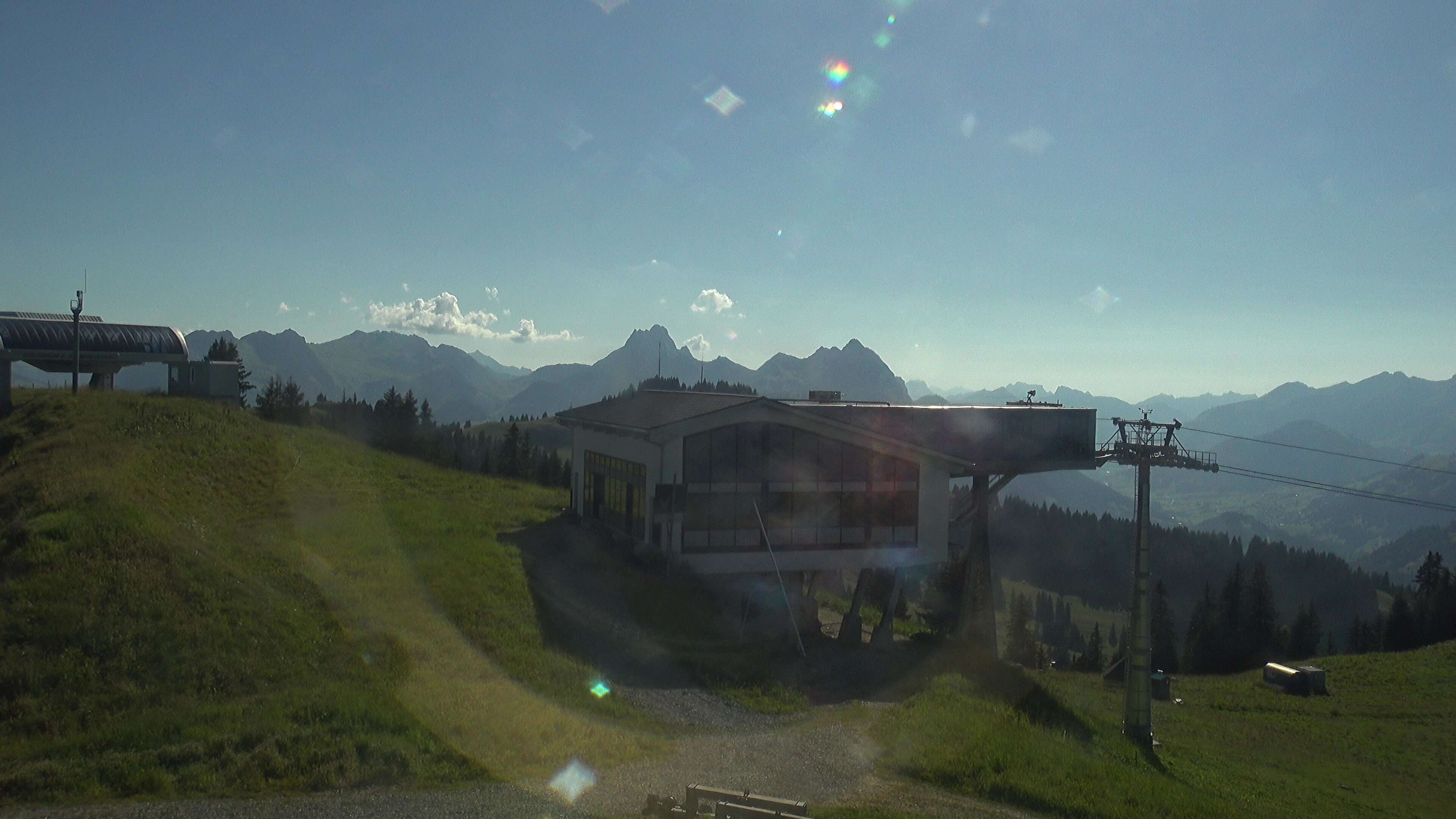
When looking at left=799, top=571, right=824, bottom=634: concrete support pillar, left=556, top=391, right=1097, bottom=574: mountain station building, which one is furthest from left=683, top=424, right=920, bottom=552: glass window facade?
left=799, top=571, right=824, bottom=634: concrete support pillar

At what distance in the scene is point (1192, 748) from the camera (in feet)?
79.0

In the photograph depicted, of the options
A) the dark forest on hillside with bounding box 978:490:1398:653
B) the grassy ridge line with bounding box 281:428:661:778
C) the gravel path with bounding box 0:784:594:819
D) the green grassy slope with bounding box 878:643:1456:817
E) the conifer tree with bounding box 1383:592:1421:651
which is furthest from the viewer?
the dark forest on hillside with bounding box 978:490:1398:653

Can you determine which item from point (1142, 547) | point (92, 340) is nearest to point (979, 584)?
point (1142, 547)

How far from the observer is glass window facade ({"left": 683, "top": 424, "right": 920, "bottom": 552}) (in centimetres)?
2558

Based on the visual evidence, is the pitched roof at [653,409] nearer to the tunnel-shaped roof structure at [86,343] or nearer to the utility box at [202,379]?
the utility box at [202,379]

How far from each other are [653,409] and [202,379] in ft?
66.6

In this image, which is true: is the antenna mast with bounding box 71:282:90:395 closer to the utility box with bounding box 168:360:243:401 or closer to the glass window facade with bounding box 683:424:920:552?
the utility box with bounding box 168:360:243:401

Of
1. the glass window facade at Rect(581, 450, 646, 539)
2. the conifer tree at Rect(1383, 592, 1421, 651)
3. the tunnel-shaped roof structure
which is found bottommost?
the conifer tree at Rect(1383, 592, 1421, 651)

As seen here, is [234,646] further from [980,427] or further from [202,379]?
[202,379]

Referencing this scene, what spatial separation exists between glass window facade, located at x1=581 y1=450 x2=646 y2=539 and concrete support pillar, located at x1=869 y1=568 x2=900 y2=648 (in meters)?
9.03

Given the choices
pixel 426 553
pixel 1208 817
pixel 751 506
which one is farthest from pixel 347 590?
pixel 1208 817

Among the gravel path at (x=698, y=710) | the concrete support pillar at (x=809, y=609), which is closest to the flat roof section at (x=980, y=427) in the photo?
the concrete support pillar at (x=809, y=609)

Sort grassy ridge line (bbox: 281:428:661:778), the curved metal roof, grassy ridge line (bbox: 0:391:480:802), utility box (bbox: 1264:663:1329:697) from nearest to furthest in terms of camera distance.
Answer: grassy ridge line (bbox: 0:391:480:802), grassy ridge line (bbox: 281:428:661:778), the curved metal roof, utility box (bbox: 1264:663:1329:697)

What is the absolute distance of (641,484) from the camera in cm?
2661
